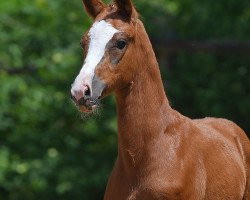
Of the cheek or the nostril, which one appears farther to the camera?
the cheek

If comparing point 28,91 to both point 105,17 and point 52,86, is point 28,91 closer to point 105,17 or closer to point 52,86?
point 52,86

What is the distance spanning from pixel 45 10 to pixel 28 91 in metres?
1.20

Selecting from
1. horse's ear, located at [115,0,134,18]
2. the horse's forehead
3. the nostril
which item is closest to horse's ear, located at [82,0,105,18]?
horse's ear, located at [115,0,134,18]

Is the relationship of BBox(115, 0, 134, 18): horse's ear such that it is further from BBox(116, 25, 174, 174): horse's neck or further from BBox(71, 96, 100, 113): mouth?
BBox(71, 96, 100, 113): mouth

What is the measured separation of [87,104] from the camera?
16.1 ft

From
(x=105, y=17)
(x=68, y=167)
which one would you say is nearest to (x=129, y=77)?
(x=105, y=17)

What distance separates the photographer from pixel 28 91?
9812mm

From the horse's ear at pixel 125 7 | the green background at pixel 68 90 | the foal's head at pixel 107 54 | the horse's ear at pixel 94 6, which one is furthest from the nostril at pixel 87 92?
the green background at pixel 68 90

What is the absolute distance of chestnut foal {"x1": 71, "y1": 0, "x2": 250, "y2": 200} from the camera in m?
5.06

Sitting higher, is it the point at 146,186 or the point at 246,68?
the point at 146,186

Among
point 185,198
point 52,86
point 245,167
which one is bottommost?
point 52,86

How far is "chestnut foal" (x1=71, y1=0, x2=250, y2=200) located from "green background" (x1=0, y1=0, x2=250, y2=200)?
3.92 m

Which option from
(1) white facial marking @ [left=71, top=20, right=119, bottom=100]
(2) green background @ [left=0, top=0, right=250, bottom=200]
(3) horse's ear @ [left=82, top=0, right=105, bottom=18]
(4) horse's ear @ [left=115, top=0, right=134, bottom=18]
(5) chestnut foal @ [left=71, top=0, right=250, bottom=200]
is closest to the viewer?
(1) white facial marking @ [left=71, top=20, right=119, bottom=100]

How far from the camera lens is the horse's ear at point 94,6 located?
5.43 m
